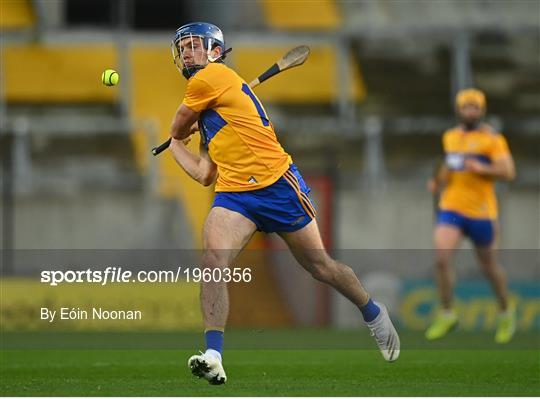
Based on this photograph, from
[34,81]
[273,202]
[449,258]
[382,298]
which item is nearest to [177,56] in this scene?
[273,202]

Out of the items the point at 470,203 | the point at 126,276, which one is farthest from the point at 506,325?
the point at 126,276

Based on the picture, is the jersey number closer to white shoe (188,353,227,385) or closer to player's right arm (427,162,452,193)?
white shoe (188,353,227,385)

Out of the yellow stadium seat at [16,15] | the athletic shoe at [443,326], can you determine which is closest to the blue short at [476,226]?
the athletic shoe at [443,326]

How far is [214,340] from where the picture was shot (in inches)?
344

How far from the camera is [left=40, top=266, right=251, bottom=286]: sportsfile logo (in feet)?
54.4

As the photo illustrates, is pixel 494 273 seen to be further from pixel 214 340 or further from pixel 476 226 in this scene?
pixel 214 340

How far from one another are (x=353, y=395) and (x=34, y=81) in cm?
1433

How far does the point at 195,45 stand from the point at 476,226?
623 centimetres

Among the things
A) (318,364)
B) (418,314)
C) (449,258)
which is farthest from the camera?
(418,314)

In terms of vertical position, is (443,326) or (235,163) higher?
(235,163)

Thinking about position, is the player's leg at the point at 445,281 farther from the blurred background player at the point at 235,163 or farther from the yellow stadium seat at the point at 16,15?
the yellow stadium seat at the point at 16,15

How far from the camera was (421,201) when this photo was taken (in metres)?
18.1

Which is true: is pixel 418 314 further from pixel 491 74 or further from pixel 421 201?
pixel 491 74

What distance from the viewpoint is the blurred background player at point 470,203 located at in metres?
14.5
